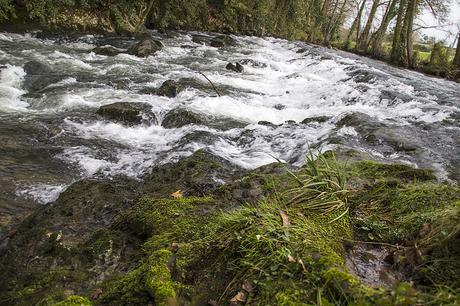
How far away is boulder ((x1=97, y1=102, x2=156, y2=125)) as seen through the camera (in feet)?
25.0

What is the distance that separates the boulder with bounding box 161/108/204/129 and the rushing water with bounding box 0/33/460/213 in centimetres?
22

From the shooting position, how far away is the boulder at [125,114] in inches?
301

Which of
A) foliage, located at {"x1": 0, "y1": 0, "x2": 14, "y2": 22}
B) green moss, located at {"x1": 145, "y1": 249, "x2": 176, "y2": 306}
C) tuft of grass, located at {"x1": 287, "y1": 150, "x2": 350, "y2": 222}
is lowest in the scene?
green moss, located at {"x1": 145, "y1": 249, "x2": 176, "y2": 306}

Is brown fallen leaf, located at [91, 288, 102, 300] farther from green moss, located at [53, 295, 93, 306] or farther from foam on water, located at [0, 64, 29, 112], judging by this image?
foam on water, located at [0, 64, 29, 112]

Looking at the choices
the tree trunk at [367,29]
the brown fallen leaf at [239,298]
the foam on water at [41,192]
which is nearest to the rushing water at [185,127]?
the foam on water at [41,192]

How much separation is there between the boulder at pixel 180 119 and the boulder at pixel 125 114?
31 cm

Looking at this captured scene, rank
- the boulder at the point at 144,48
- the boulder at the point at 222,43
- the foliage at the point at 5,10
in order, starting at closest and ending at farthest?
the foliage at the point at 5,10 < the boulder at the point at 144,48 < the boulder at the point at 222,43

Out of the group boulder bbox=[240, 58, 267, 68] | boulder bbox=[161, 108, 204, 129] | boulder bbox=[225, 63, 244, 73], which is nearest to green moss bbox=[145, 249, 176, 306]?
boulder bbox=[161, 108, 204, 129]

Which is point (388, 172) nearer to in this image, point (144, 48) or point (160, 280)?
point (160, 280)

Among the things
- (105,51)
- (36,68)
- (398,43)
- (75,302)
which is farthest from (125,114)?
(398,43)

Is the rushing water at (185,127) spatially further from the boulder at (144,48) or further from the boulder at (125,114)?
the boulder at (144,48)

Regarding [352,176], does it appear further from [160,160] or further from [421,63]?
[421,63]

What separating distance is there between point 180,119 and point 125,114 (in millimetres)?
1155

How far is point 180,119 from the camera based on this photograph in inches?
305
